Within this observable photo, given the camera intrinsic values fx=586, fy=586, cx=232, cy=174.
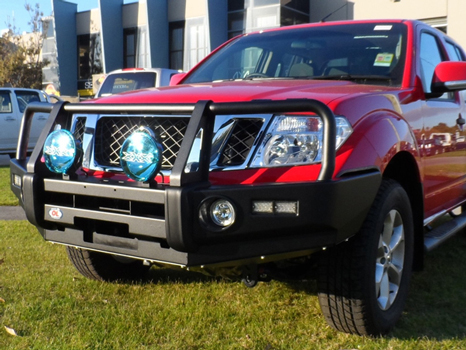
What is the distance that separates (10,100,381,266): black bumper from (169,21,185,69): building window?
2462cm

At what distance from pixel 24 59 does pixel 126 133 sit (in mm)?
29706

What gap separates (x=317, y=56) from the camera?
4023mm

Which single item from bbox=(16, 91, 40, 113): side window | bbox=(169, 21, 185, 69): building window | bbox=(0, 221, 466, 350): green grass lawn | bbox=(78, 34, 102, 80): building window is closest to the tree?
bbox=(78, 34, 102, 80): building window

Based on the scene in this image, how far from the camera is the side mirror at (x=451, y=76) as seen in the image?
3697 mm

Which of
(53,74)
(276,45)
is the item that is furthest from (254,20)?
(276,45)

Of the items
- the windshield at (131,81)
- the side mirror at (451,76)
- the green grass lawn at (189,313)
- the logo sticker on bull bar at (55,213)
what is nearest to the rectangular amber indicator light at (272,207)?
the green grass lawn at (189,313)

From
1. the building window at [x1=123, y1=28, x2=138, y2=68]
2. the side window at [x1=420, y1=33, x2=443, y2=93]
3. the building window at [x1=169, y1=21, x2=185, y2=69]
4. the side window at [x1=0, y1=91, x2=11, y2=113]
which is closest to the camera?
the side window at [x1=420, y1=33, x2=443, y2=93]

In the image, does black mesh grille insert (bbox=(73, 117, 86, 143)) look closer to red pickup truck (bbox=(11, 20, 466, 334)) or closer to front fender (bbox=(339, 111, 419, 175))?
red pickup truck (bbox=(11, 20, 466, 334))

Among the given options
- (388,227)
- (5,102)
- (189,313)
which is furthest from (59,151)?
(5,102)

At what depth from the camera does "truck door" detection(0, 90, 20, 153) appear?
533 inches

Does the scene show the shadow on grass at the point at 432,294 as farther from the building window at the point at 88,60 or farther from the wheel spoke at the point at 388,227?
the building window at the point at 88,60

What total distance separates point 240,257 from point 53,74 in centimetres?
3035

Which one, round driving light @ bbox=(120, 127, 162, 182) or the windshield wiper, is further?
the windshield wiper

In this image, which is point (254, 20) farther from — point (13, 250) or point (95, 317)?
point (95, 317)
